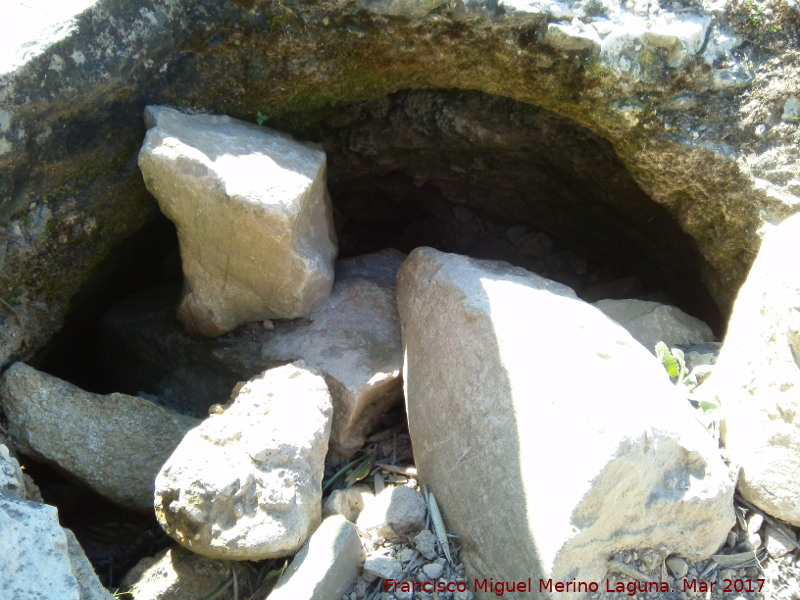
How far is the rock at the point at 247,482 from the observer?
5.17 ft

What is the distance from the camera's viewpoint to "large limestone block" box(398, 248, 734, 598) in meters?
1.48

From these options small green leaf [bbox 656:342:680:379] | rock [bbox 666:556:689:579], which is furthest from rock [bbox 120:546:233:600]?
small green leaf [bbox 656:342:680:379]

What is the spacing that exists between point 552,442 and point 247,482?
0.64 m

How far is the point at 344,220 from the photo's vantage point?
3.22 m

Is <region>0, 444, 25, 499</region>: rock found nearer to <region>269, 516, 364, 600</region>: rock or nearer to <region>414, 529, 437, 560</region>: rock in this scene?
<region>269, 516, 364, 600</region>: rock

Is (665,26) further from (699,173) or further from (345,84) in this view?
(345,84)

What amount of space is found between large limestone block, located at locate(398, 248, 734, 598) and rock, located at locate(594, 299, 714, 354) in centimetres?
38

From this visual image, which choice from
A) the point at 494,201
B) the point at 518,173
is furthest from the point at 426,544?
the point at 494,201

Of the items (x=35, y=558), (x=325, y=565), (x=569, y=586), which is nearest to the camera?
(x=35, y=558)

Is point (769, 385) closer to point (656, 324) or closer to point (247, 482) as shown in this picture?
point (656, 324)

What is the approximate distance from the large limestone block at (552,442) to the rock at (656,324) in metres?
0.38

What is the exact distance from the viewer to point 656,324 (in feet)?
7.14

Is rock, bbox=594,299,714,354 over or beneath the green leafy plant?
beneath

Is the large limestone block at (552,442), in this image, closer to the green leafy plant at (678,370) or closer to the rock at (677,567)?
the rock at (677,567)
